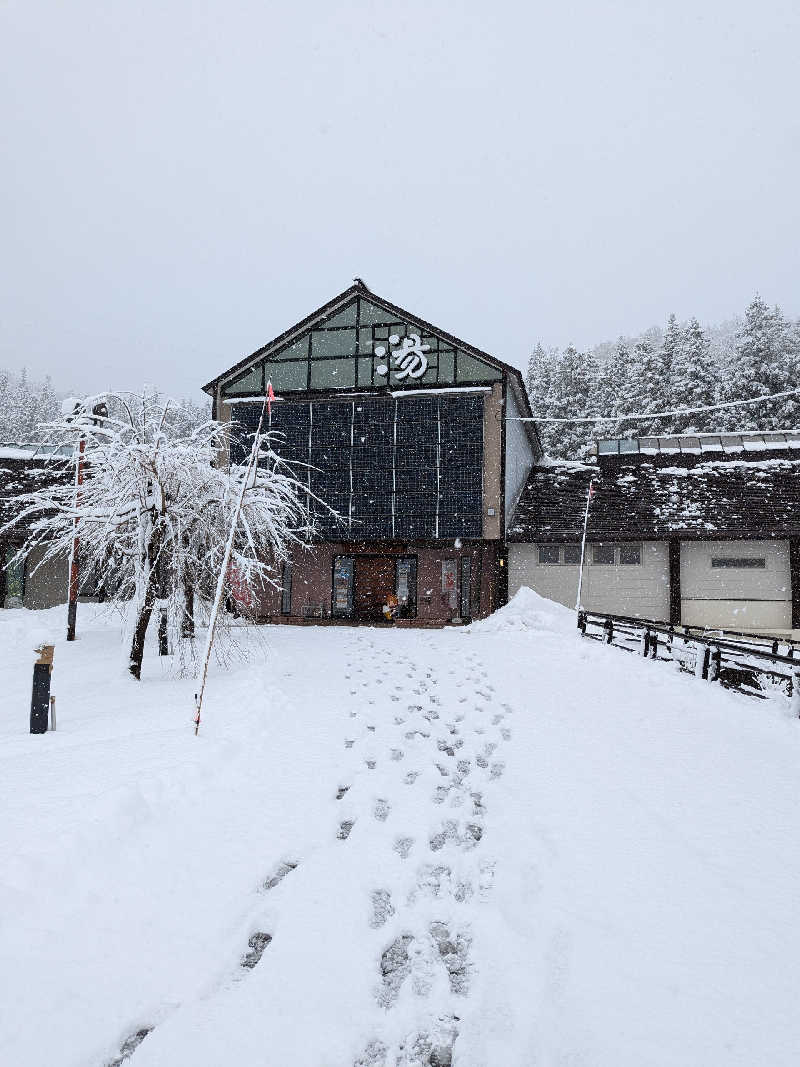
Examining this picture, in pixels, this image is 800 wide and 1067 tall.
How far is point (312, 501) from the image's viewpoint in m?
25.7

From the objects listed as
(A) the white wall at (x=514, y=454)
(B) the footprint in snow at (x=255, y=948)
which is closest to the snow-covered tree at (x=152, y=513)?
(B) the footprint in snow at (x=255, y=948)

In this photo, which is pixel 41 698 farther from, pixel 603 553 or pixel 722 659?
pixel 603 553

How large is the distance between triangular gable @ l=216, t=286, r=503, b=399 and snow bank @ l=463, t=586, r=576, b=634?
354 inches

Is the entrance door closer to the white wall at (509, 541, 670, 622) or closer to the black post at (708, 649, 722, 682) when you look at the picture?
the white wall at (509, 541, 670, 622)

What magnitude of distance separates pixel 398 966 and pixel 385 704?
610 cm

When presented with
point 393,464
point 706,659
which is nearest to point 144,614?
point 706,659

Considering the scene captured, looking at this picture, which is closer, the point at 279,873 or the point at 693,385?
the point at 279,873

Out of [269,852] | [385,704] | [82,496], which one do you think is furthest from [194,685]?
[269,852]

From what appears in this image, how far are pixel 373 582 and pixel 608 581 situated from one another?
32.2 feet

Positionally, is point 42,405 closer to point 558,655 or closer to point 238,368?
point 238,368

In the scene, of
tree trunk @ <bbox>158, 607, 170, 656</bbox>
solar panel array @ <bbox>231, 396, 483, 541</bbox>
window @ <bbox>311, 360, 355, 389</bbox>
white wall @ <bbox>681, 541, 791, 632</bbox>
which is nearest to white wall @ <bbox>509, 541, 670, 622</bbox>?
white wall @ <bbox>681, 541, 791, 632</bbox>

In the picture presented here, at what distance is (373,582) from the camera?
88.4ft

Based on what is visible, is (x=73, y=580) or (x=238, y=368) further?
(x=238, y=368)

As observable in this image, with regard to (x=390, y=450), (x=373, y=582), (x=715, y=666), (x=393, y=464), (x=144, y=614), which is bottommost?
(x=715, y=666)
